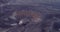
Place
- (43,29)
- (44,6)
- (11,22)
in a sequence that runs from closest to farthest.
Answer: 1. (43,29)
2. (11,22)
3. (44,6)

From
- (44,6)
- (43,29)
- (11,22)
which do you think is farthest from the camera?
(44,6)

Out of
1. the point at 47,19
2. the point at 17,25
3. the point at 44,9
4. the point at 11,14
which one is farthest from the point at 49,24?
the point at 11,14

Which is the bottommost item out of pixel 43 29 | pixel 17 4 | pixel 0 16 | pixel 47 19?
pixel 43 29

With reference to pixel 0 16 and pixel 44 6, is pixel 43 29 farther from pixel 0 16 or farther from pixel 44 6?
pixel 0 16

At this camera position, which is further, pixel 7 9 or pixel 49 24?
pixel 7 9

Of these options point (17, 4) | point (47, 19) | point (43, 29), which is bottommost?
point (43, 29)

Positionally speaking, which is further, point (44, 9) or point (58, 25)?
point (44, 9)

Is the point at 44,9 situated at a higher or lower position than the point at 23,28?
higher

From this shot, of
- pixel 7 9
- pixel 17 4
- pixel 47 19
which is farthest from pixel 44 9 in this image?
pixel 7 9

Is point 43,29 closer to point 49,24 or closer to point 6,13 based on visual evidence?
point 49,24
